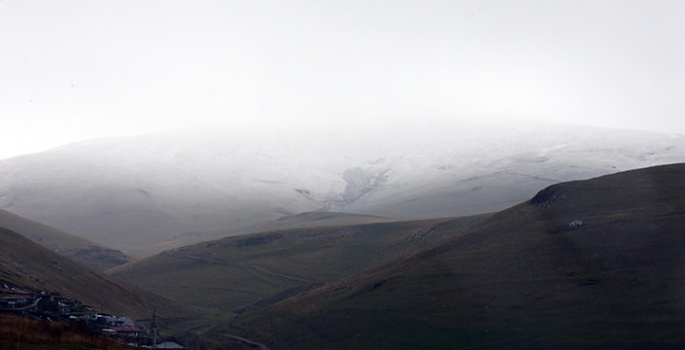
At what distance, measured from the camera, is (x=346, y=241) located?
14312 cm

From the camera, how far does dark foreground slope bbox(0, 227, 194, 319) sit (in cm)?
7444

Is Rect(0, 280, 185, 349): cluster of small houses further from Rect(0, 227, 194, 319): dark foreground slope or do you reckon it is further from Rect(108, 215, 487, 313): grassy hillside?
Rect(108, 215, 487, 313): grassy hillside

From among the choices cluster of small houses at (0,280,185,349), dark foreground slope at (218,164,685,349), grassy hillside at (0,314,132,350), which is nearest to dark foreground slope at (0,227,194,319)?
cluster of small houses at (0,280,185,349)

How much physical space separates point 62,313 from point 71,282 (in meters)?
33.5

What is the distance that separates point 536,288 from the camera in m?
72.0

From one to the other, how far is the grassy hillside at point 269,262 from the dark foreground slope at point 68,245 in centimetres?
1594

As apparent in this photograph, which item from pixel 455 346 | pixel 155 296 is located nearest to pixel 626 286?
pixel 455 346

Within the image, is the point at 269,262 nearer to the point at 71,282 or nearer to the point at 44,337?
the point at 71,282

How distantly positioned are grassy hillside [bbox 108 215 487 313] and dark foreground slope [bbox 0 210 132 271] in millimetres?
15938

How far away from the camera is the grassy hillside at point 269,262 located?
11706 cm

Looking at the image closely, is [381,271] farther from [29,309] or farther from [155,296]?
[29,309]

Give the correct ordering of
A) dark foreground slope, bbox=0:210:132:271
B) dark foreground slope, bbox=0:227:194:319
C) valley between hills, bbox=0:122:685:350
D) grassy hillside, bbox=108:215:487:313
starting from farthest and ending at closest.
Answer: dark foreground slope, bbox=0:210:132:271 < grassy hillside, bbox=108:215:487:313 < dark foreground slope, bbox=0:227:194:319 < valley between hills, bbox=0:122:685:350

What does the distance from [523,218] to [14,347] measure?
254 ft

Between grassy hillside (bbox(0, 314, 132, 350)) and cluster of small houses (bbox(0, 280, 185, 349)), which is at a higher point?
grassy hillside (bbox(0, 314, 132, 350))
